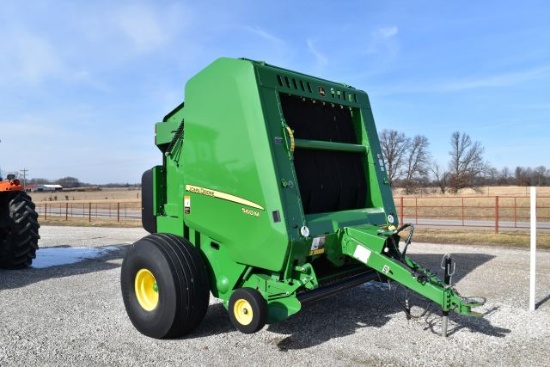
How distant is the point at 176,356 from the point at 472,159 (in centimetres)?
6833

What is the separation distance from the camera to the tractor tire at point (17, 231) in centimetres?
853

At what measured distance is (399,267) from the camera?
425 centimetres

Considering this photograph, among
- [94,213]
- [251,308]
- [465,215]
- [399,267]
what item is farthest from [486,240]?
[94,213]

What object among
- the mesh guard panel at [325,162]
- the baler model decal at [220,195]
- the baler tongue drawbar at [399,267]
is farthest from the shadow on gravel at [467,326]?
the baler model decal at [220,195]

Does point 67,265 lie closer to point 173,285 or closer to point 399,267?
point 173,285

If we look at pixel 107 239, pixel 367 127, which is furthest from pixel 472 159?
pixel 367 127

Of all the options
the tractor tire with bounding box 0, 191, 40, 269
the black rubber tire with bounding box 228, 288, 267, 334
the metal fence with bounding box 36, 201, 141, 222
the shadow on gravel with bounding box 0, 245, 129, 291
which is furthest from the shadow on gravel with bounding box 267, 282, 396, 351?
the metal fence with bounding box 36, 201, 141, 222

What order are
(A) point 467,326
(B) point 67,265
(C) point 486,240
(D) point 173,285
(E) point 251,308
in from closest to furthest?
(E) point 251,308 → (D) point 173,285 → (A) point 467,326 → (B) point 67,265 → (C) point 486,240

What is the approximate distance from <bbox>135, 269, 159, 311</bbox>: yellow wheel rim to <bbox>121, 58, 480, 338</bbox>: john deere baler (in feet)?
0.04

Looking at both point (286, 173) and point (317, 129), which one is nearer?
point (286, 173)

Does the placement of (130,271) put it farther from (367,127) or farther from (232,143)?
(367,127)

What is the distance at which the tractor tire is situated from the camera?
853 centimetres

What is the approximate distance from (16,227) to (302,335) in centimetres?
650

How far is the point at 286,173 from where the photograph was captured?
14.0 feet
